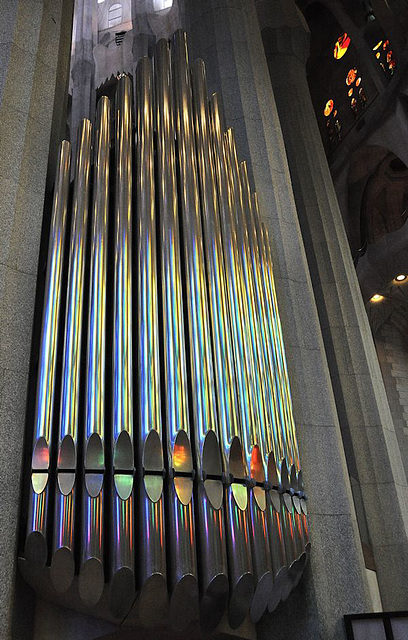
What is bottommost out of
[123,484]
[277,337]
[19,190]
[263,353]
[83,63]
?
[123,484]

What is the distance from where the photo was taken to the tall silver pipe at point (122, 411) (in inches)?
98.3

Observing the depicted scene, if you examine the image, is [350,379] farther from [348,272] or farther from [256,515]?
[256,515]

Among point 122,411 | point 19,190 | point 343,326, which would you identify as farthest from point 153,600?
point 343,326

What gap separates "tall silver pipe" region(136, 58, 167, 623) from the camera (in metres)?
2.52

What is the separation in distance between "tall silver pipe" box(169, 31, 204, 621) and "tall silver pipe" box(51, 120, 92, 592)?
433 mm

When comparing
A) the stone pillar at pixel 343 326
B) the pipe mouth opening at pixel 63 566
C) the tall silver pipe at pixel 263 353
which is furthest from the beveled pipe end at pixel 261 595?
the stone pillar at pixel 343 326

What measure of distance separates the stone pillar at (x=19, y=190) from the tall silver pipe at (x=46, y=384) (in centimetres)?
13

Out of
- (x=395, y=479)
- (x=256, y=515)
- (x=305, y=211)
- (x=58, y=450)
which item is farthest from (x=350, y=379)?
(x=58, y=450)

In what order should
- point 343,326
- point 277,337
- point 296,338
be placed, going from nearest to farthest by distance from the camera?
1. point 277,337
2. point 296,338
3. point 343,326

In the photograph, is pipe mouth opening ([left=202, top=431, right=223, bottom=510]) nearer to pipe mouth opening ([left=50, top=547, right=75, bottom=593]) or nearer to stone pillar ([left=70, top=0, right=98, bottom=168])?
pipe mouth opening ([left=50, top=547, right=75, bottom=593])

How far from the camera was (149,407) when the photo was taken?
287 cm

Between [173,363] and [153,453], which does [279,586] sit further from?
[173,363]

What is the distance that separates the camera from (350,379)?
7688 mm

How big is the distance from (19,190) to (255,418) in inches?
73.8
